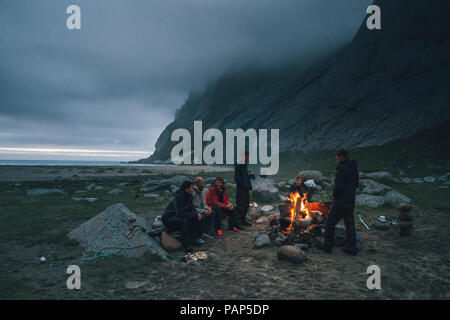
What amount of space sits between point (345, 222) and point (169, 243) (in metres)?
4.86

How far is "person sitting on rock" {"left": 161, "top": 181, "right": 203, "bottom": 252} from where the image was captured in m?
7.02

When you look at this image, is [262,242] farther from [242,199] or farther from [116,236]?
[116,236]

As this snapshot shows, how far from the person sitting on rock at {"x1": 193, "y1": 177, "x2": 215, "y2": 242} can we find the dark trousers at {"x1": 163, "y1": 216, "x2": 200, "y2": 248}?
2.06ft

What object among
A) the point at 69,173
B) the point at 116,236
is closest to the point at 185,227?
the point at 116,236

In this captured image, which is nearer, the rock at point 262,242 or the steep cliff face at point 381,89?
the rock at point 262,242

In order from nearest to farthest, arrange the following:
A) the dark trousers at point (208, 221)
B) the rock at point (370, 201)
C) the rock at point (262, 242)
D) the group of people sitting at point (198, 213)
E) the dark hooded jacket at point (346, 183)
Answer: the dark hooded jacket at point (346, 183) < the group of people sitting at point (198, 213) < the rock at point (262, 242) < the dark trousers at point (208, 221) < the rock at point (370, 201)

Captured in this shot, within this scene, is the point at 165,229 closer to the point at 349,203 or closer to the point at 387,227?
the point at 349,203

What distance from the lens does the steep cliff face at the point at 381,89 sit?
3606 cm

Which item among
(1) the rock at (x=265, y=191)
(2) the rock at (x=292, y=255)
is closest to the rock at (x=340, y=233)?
(2) the rock at (x=292, y=255)

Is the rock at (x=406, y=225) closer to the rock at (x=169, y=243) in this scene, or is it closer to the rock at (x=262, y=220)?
the rock at (x=262, y=220)

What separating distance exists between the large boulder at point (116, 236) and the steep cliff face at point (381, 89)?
38.7 metres

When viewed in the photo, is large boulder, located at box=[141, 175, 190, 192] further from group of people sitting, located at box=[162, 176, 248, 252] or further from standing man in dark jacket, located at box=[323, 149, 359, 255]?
standing man in dark jacket, located at box=[323, 149, 359, 255]

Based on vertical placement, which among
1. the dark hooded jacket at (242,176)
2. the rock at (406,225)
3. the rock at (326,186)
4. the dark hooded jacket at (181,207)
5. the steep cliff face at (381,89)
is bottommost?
the rock at (406,225)

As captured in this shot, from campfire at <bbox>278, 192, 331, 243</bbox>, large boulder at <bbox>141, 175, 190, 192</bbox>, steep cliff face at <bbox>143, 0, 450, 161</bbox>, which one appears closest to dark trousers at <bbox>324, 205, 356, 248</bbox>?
campfire at <bbox>278, 192, 331, 243</bbox>
